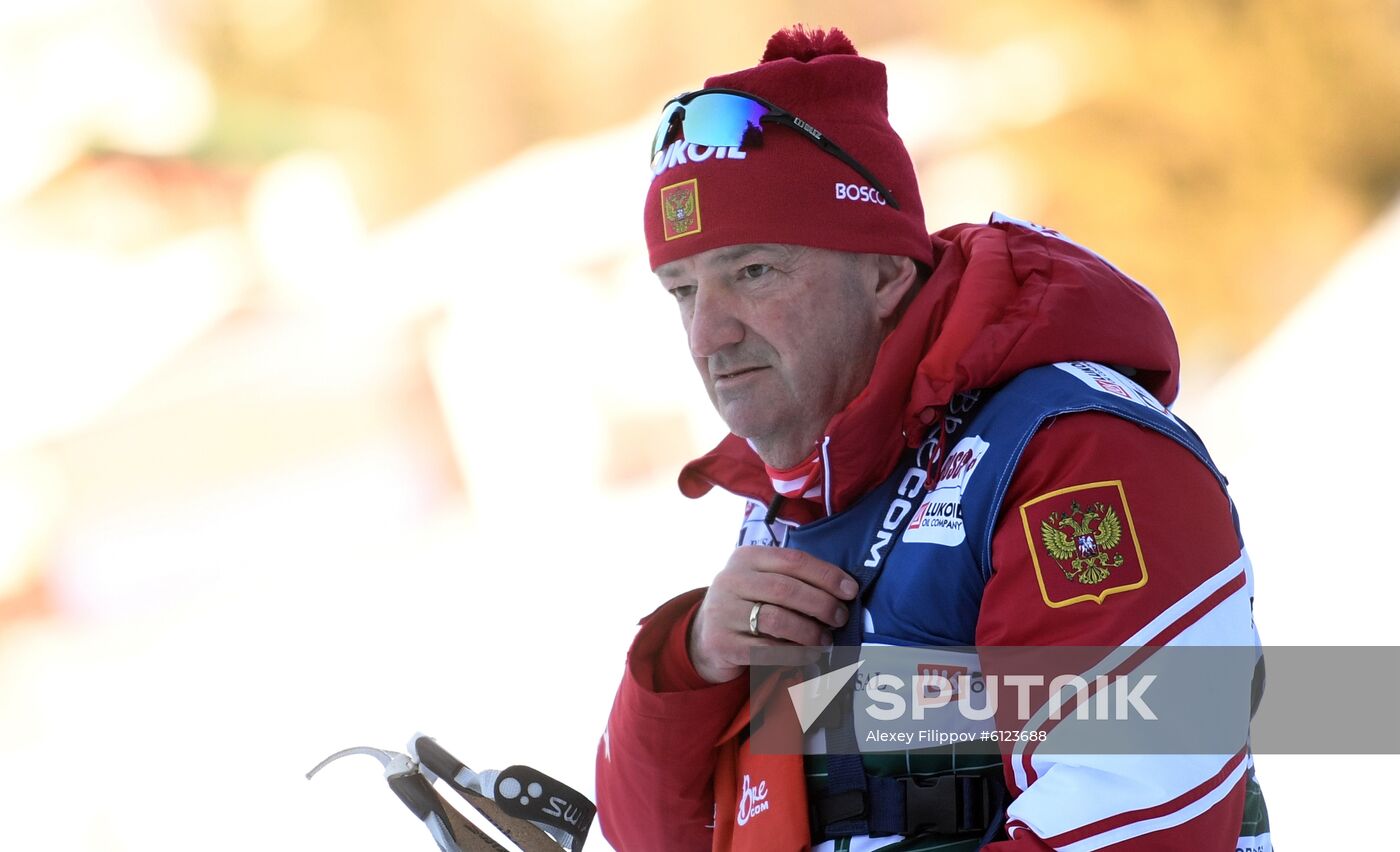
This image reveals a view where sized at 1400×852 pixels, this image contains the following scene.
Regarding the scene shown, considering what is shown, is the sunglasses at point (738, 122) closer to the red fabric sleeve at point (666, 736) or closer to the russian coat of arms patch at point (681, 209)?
the russian coat of arms patch at point (681, 209)

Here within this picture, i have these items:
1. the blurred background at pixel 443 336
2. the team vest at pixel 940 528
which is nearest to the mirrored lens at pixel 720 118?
the team vest at pixel 940 528

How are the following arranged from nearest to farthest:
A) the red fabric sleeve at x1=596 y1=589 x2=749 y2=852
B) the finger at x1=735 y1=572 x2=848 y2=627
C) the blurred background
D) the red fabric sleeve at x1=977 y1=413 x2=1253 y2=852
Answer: the red fabric sleeve at x1=977 y1=413 x2=1253 y2=852 < the finger at x1=735 y1=572 x2=848 y2=627 < the red fabric sleeve at x1=596 y1=589 x2=749 y2=852 < the blurred background

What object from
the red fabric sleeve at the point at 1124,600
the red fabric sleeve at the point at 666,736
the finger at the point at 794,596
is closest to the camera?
the red fabric sleeve at the point at 1124,600

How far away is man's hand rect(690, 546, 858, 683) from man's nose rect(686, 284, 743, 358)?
22 centimetres

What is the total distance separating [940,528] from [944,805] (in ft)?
0.85

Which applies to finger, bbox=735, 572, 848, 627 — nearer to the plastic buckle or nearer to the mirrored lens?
the plastic buckle

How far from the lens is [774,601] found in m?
1.34

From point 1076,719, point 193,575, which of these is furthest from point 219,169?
point 1076,719

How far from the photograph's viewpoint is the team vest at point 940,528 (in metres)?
1.21

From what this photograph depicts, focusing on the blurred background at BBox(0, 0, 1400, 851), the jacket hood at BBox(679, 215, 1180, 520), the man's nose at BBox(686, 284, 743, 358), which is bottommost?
the jacket hood at BBox(679, 215, 1180, 520)

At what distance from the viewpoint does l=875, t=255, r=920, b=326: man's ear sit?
150 cm

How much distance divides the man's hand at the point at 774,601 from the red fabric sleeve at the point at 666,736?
0.08 m

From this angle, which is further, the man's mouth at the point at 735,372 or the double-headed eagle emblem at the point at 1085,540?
the man's mouth at the point at 735,372

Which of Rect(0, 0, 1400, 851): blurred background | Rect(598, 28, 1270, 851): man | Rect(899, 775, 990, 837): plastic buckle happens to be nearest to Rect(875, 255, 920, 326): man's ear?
Rect(598, 28, 1270, 851): man
